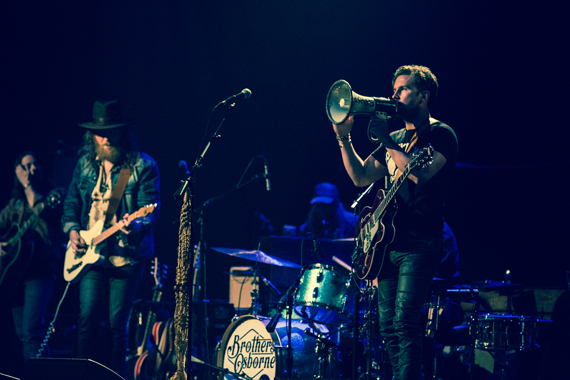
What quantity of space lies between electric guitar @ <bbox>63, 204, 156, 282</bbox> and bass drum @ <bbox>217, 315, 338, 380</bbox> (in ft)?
4.93

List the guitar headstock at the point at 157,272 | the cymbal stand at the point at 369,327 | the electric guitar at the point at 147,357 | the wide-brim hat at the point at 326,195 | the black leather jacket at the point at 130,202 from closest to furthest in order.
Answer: the cymbal stand at the point at 369,327, the black leather jacket at the point at 130,202, the electric guitar at the point at 147,357, the guitar headstock at the point at 157,272, the wide-brim hat at the point at 326,195

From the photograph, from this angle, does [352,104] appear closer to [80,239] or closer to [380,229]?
[380,229]

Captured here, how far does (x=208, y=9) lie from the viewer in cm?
733

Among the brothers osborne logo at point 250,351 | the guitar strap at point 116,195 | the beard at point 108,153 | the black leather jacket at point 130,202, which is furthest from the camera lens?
the brothers osborne logo at point 250,351

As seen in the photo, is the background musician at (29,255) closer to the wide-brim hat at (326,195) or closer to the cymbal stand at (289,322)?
the cymbal stand at (289,322)

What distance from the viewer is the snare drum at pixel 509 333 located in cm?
486

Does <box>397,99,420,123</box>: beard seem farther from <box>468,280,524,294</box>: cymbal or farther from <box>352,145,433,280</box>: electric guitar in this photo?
<box>468,280,524,294</box>: cymbal

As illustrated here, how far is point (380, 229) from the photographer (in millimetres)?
3203

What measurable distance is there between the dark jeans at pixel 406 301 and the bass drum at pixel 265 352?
1979mm

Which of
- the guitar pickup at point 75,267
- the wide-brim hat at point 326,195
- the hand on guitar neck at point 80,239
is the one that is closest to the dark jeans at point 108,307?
the guitar pickup at point 75,267

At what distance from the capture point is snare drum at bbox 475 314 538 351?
4863 millimetres

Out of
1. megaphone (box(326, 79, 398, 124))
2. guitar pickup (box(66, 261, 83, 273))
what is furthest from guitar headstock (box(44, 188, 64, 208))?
megaphone (box(326, 79, 398, 124))

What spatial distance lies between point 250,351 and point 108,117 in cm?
253

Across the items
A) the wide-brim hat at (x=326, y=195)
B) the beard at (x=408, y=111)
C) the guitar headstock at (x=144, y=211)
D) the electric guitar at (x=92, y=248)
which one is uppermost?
the wide-brim hat at (x=326, y=195)
